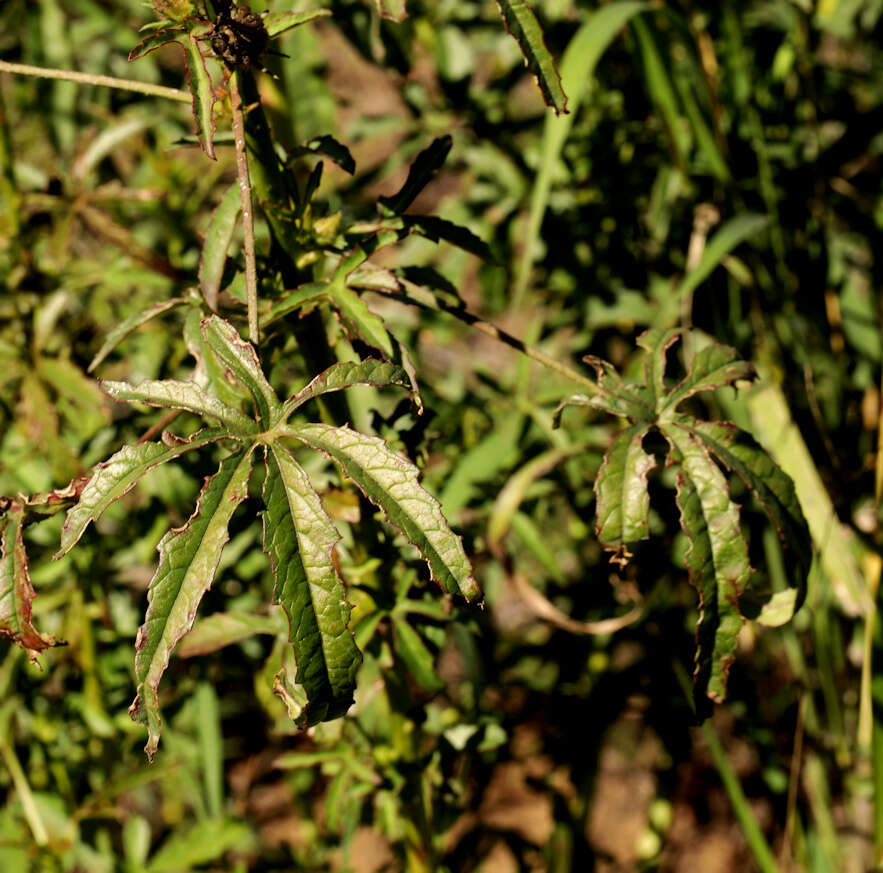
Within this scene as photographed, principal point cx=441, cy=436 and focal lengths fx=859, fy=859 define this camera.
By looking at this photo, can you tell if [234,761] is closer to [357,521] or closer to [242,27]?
[357,521]

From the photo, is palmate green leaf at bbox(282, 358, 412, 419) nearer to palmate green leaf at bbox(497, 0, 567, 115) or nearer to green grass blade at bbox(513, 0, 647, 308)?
palmate green leaf at bbox(497, 0, 567, 115)

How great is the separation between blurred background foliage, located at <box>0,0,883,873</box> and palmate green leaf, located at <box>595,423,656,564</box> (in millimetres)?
262

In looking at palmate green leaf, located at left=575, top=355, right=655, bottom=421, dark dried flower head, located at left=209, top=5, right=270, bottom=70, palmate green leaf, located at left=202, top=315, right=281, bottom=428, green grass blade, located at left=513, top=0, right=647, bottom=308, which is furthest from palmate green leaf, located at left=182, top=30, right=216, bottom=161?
green grass blade, located at left=513, top=0, right=647, bottom=308

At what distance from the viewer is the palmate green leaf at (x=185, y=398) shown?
0.63 meters

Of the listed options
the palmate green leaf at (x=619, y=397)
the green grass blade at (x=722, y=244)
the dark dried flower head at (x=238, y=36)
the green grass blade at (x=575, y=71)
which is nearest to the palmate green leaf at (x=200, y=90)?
the dark dried flower head at (x=238, y=36)

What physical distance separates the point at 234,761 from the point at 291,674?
1.39 metres

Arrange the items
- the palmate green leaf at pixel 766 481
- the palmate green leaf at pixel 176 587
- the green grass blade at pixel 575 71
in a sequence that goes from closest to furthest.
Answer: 1. the palmate green leaf at pixel 176 587
2. the palmate green leaf at pixel 766 481
3. the green grass blade at pixel 575 71

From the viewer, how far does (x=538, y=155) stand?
4.76 feet

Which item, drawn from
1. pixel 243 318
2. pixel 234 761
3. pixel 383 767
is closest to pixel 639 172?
pixel 243 318

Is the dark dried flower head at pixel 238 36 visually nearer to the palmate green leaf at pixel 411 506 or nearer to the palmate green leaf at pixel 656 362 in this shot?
the palmate green leaf at pixel 411 506

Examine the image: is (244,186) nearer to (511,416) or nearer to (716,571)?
(716,571)

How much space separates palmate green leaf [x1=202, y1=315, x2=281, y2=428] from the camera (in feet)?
2.07

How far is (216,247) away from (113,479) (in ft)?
0.74

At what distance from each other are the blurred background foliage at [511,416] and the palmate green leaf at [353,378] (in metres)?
0.27
